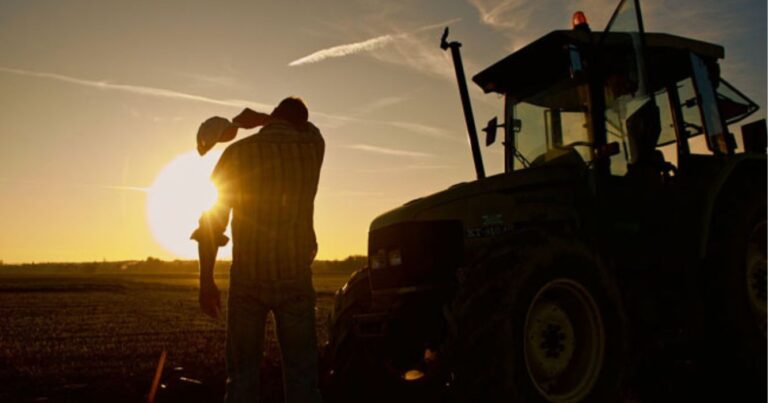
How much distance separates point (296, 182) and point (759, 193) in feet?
14.1

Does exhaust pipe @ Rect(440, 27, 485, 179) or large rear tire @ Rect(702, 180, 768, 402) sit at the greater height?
exhaust pipe @ Rect(440, 27, 485, 179)

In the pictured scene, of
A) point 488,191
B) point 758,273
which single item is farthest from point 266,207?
point 758,273

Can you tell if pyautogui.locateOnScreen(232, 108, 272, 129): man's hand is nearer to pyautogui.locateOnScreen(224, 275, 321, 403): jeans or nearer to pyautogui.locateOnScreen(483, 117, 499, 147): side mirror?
pyautogui.locateOnScreen(224, 275, 321, 403): jeans

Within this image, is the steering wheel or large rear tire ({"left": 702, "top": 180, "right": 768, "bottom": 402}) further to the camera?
the steering wheel

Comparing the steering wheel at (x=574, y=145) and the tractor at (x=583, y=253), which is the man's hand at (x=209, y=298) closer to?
the tractor at (x=583, y=253)

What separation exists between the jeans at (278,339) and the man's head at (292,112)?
2.89 feet

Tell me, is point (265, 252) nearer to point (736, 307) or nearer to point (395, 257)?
point (395, 257)

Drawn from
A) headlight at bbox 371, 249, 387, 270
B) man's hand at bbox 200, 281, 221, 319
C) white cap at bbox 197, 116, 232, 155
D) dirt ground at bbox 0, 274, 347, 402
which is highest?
white cap at bbox 197, 116, 232, 155

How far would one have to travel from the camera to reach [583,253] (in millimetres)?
3982

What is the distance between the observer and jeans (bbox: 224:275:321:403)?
312 centimetres

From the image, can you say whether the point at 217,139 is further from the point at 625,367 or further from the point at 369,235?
the point at 625,367

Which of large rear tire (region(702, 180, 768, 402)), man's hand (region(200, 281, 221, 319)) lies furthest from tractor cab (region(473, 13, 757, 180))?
man's hand (region(200, 281, 221, 319))

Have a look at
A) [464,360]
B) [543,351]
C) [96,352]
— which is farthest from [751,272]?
[96,352]

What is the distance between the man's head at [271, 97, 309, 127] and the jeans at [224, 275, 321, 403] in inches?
34.7
